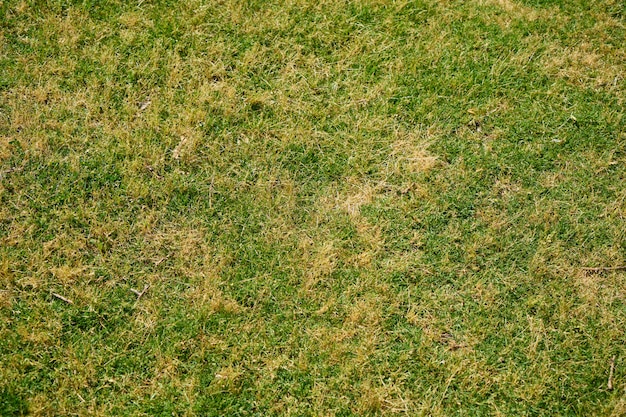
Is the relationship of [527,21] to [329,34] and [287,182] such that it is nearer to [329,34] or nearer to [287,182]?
[329,34]

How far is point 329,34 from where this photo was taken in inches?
189

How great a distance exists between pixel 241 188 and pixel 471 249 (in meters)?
1.54

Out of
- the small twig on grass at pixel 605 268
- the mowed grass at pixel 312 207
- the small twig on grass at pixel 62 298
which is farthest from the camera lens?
the small twig on grass at pixel 605 268

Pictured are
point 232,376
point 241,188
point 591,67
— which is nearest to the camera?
point 232,376

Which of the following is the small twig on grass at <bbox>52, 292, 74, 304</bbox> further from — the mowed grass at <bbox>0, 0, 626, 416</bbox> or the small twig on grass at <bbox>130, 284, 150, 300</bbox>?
the small twig on grass at <bbox>130, 284, 150, 300</bbox>

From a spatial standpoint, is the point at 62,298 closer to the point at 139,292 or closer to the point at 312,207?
the point at 139,292

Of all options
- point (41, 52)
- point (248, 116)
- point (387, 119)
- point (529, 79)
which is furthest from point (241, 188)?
point (529, 79)

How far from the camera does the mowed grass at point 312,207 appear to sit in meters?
3.44

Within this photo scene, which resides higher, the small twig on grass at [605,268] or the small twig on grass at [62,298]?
the small twig on grass at [62,298]

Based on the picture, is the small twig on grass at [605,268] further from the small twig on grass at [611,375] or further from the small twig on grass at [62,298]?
the small twig on grass at [62,298]

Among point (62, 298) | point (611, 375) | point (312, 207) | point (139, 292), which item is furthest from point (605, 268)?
point (62, 298)

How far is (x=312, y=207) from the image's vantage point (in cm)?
401

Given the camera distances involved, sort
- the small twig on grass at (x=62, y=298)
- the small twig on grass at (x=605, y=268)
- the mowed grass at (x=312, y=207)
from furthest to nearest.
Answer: the small twig on grass at (x=605, y=268) → the small twig on grass at (x=62, y=298) → the mowed grass at (x=312, y=207)

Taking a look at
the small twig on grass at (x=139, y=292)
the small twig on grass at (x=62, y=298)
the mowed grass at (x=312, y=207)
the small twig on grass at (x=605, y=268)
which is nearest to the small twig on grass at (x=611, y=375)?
the mowed grass at (x=312, y=207)
